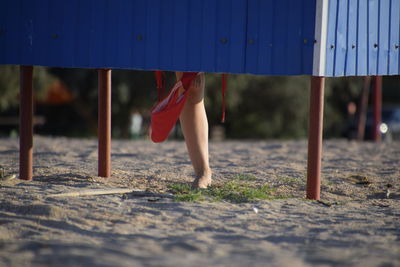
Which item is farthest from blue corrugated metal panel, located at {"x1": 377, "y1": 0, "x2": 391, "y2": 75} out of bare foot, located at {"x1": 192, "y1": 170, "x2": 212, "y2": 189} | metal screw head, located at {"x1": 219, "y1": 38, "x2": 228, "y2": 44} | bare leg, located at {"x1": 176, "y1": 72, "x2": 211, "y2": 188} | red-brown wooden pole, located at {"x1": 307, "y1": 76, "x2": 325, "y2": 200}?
bare foot, located at {"x1": 192, "y1": 170, "x2": 212, "y2": 189}

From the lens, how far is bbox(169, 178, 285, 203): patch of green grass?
4.49 m

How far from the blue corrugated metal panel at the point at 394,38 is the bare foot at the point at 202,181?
189cm

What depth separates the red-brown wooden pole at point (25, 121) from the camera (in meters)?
5.11

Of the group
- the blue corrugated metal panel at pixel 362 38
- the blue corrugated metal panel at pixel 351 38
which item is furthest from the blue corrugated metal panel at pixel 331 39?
the blue corrugated metal panel at pixel 362 38

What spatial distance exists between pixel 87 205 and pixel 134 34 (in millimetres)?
1435

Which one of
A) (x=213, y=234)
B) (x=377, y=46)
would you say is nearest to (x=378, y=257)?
(x=213, y=234)

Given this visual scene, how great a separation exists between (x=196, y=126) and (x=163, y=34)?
2.44 ft

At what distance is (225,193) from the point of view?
469 centimetres

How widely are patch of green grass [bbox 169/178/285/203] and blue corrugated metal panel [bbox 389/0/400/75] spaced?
1.59m

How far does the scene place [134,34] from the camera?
15.9ft

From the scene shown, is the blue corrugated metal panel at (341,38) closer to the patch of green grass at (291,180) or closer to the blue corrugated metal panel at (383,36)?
the blue corrugated metal panel at (383,36)

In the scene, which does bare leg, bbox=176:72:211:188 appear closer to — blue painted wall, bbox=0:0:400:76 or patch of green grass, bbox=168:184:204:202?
patch of green grass, bbox=168:184:204:202

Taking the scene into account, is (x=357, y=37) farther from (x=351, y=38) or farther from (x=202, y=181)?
(x=202, y=181)

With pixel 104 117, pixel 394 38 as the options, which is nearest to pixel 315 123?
pixel 394 38
